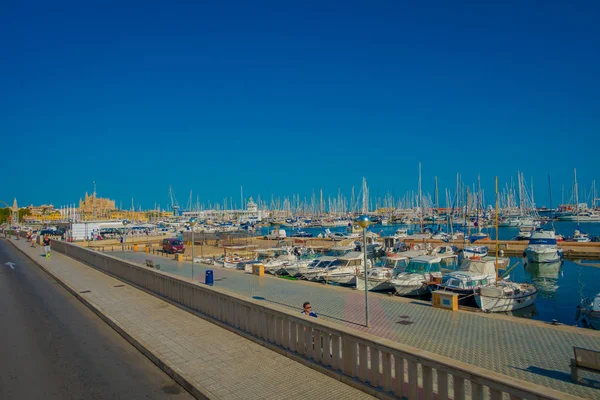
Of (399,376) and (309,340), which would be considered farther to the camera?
(309,340)

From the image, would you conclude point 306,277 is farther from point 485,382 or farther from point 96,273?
point 485,382

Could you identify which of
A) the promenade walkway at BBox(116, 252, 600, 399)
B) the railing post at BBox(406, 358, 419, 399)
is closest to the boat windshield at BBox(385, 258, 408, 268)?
the promenade walkway at BBox(116, 252, 600, 399)

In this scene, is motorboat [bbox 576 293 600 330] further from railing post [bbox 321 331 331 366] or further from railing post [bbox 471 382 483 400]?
railing post [bbox 471 382 483 400]

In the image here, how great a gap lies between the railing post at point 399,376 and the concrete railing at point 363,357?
0.05 ft

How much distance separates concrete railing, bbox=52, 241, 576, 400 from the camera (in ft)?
18.0

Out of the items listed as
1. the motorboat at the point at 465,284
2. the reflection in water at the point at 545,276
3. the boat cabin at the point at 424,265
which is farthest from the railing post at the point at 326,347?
the reflection in water at the point at 545,276

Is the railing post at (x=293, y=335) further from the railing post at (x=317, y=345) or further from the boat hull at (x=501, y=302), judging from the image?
the boat hull at (x=501, y=302)

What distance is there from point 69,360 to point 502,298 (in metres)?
20.4

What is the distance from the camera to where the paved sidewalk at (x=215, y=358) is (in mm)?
7258

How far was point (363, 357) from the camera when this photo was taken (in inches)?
285

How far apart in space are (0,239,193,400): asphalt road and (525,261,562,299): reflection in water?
102 ft

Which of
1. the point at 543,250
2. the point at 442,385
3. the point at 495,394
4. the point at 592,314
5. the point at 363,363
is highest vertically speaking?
the point at 495,394

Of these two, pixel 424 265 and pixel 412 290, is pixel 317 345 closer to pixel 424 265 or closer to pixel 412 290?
pixel 412 290

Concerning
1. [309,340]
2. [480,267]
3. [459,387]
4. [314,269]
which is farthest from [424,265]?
[459,387]
